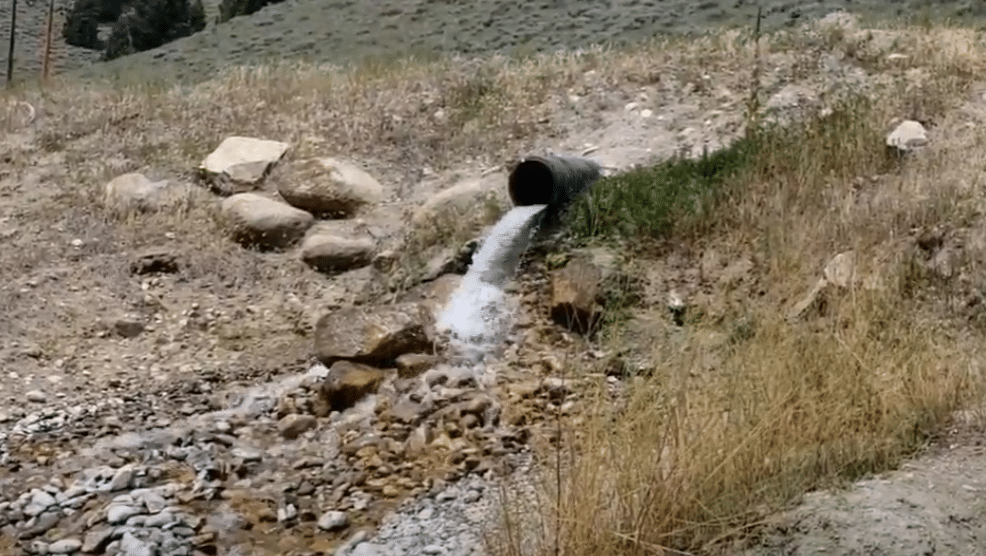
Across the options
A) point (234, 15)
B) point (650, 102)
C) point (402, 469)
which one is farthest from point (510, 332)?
point (234, 15)

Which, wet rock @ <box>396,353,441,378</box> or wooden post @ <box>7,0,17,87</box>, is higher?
wooden post @ <box>7,0,17,87</box>

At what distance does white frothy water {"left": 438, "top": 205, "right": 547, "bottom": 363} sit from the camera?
4.24m

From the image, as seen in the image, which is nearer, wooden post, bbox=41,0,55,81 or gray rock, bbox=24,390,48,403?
gray rock, bbox=24,390,48,403

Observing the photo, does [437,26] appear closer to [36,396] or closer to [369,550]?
[36,396]

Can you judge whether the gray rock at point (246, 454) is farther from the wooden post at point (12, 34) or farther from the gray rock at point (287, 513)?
the wooden post at point (12, 34)

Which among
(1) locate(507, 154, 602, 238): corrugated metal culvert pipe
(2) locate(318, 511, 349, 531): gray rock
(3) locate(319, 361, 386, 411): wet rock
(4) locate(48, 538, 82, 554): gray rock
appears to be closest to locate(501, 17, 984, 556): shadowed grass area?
(1) locate(507, 154, 602, 238): corrugated metal culvert pipe

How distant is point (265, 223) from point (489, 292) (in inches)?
59.2

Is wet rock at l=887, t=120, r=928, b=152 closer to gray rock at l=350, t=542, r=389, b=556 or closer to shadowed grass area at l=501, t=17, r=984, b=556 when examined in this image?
shadowed grass area at l=501, t=17, r=984, b=556

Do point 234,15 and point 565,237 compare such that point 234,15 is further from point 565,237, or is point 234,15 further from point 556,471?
point 556,471

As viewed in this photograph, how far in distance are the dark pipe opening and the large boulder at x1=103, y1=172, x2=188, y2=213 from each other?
2.02m

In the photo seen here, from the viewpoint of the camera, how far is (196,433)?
12.1 feet

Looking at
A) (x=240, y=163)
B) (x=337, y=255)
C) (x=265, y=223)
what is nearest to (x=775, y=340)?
(x=337, y=255)

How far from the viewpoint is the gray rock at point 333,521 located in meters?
3.00

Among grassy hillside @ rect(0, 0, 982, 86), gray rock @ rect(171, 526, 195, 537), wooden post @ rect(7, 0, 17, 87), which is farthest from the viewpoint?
wooden post @ rect(7, 0, 17, 87)
